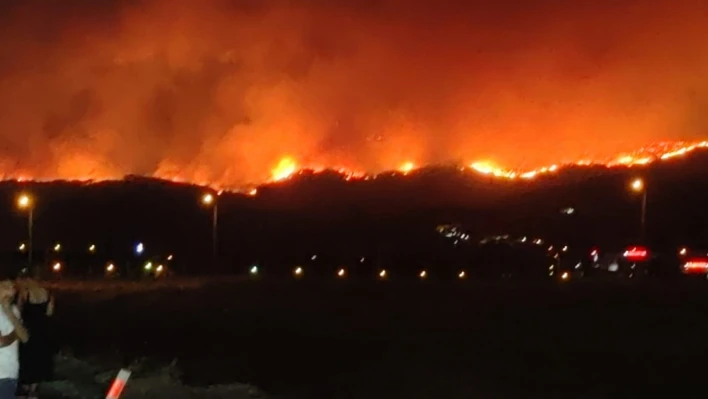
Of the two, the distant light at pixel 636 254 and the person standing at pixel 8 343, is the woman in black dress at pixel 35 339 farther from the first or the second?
the distant light at pixel 636 254

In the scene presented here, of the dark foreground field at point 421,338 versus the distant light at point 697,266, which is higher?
the distant light at point 697,266

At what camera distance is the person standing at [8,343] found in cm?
951

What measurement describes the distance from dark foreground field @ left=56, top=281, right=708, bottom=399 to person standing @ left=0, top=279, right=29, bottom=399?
7519 millimetres

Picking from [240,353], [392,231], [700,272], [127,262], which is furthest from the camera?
[392,231]

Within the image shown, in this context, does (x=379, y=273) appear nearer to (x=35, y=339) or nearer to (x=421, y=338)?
(x=421, y=338)

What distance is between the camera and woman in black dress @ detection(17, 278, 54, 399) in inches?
558

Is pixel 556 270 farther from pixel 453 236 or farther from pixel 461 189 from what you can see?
pixel 461 189

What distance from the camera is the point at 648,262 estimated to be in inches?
1726

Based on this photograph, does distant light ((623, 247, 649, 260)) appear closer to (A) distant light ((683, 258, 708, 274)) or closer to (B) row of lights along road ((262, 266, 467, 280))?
(A) distant light ((683, 258, 708, 274))

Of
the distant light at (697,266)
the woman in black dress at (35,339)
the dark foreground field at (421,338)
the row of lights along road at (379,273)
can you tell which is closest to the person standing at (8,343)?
the woman in black dress at (35,339)

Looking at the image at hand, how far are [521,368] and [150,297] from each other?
715 inches

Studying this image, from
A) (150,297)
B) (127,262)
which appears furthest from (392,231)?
(150,297)

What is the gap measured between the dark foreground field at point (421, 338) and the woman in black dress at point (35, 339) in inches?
122

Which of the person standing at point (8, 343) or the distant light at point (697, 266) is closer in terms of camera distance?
the person standing at point (8, 343)
